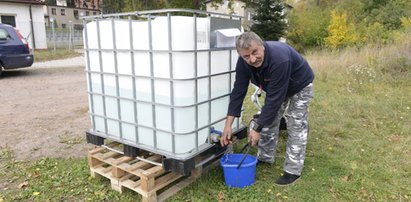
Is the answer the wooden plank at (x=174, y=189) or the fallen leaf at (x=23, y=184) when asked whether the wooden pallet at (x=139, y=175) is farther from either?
the fallen leaf at (x=23, y=184)

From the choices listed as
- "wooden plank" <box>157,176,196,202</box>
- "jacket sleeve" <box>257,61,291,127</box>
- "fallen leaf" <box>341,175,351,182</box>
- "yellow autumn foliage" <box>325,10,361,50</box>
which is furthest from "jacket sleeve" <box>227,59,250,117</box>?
"yellow autumn foliage" <box>325,10,361,50</box>

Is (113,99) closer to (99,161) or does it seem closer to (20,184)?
(99,161)

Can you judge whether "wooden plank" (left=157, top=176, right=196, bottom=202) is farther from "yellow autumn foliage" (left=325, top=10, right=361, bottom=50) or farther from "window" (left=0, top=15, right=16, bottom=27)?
"yellow autumn foliage" (left=325, top=10, right=361, bottom=50)

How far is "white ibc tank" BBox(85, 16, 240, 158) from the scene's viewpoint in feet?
8.23

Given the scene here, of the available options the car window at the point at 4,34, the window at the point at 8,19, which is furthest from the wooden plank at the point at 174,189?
the window at the point at 8,19

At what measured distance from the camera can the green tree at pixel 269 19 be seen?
75.2ft

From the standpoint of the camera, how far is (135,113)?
2822mm

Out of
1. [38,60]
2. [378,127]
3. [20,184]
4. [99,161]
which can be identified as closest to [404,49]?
[378,127]

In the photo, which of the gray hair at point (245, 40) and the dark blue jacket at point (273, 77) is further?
the dark blue jacket at point (273, 77)

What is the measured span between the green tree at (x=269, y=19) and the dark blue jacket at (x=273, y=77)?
67.4 ft

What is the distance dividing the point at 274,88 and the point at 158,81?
98 centimetres

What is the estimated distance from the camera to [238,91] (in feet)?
9.71

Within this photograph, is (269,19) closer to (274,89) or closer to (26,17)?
(26,17)

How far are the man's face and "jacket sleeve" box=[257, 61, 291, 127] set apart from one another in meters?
0.14
